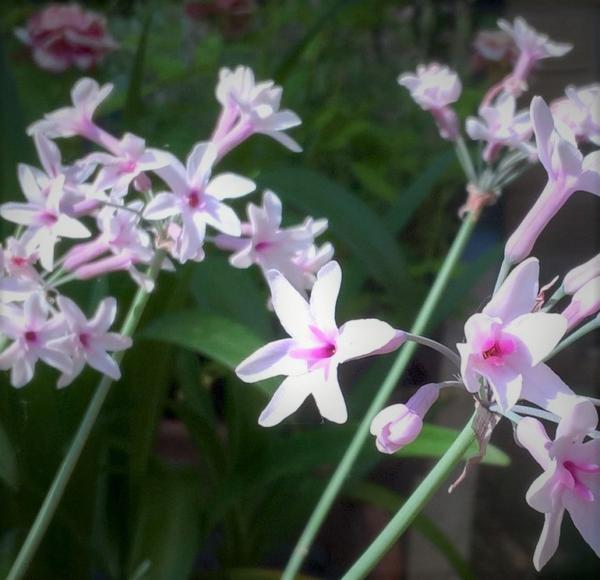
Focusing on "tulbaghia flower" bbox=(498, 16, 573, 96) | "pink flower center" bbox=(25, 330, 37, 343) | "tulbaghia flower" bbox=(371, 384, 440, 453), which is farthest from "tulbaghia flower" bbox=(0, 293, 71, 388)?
"tulbaghia flower" bbox=(498, 16, 573, 96)

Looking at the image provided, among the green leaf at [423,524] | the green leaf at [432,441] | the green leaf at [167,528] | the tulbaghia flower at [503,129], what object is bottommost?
the green leaf at [167,528]

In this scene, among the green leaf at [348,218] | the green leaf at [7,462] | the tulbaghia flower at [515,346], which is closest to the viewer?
the tulbaghia flower at [515,346]

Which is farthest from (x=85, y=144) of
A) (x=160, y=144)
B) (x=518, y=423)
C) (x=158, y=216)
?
(x=518, y=423)

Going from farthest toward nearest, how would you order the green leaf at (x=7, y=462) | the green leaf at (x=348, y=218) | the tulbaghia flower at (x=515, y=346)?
the green leaf at (x=348, y=218) < the green leaf at (x=7, y=462) < the tulbaghia flower at (x=515, y=346)

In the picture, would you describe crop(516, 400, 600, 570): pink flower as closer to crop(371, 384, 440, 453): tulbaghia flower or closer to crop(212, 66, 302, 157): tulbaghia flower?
crop(371, 384, 440, 453): tulbaghia flower

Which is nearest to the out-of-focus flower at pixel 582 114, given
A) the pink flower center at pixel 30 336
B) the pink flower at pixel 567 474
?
the pink flower at pixel 567 474

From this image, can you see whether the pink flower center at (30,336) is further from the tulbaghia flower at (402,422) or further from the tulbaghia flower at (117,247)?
the tulbaghia flower at (402,422)

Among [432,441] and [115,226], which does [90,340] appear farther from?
[432,441]
